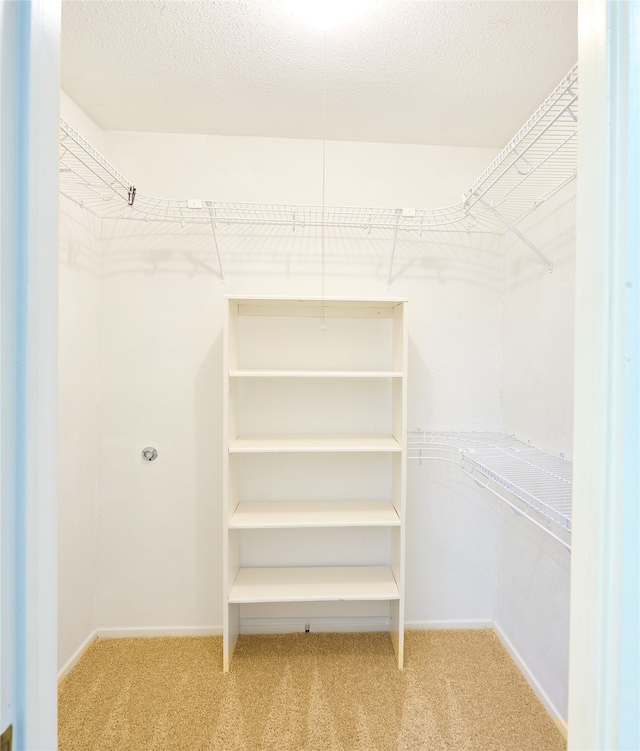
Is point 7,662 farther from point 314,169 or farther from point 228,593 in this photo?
point 314,169

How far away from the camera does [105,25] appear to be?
4.62 feet

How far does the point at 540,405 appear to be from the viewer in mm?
1830

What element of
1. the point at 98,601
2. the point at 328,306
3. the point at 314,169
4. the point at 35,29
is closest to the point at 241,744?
the point at 98,601

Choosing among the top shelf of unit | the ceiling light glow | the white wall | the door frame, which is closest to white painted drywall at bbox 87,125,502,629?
the white wall

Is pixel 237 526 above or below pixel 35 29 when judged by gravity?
below

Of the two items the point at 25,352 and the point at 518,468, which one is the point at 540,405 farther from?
the point at 25,352

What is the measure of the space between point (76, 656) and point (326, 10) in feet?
9.06

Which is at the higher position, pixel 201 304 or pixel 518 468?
pixel 201 304

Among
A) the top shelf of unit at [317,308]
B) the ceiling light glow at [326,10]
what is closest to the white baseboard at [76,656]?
the top shelf of unit at [317,308]

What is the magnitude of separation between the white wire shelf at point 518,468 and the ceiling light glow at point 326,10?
1583 millimetres

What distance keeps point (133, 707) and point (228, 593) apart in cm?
53

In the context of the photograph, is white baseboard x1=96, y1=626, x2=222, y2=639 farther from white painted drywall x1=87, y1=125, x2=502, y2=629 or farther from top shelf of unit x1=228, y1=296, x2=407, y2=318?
top shelf of unit x1=228, y1=296, x2=407, y2=318

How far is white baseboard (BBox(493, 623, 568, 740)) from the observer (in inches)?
62.1

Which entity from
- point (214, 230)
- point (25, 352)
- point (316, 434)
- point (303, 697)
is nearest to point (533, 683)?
point (303, 697)
